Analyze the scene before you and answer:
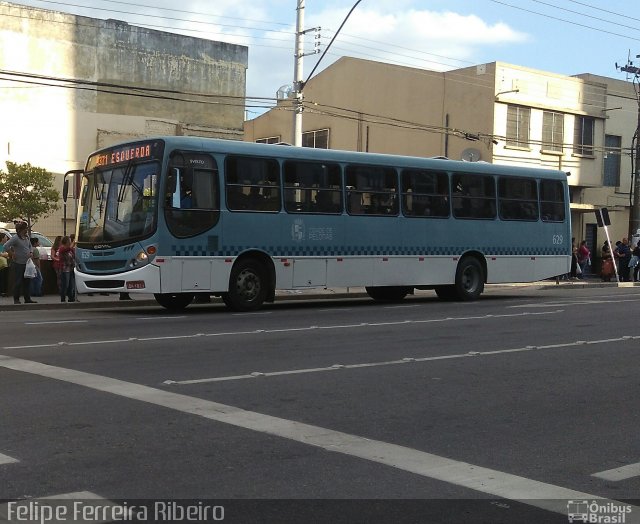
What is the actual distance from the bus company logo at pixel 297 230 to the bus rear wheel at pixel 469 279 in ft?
16.6

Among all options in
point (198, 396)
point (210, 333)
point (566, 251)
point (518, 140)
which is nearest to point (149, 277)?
point (210, 333)

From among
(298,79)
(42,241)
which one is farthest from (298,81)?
(42,241)

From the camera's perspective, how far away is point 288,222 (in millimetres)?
18812

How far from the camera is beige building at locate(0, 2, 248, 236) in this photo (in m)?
49.2

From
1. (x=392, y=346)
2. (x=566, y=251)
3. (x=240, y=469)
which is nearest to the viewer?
(x=240, y=469)

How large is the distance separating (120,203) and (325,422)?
11.3m

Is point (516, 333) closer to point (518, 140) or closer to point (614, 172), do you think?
point (518, 140)

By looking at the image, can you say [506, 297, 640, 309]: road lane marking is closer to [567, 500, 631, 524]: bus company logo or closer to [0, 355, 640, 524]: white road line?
[0, 355, 640, 524]: white road line

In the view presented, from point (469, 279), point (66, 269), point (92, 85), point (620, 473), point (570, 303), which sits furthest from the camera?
point (92, 85)

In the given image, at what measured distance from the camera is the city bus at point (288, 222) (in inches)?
677

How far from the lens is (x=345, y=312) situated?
59.7 feet

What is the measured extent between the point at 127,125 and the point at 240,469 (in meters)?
48.9

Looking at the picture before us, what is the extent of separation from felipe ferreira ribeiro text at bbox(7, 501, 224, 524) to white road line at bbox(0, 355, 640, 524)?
1.57m

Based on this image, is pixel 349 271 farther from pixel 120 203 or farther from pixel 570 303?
pixel 570 303
